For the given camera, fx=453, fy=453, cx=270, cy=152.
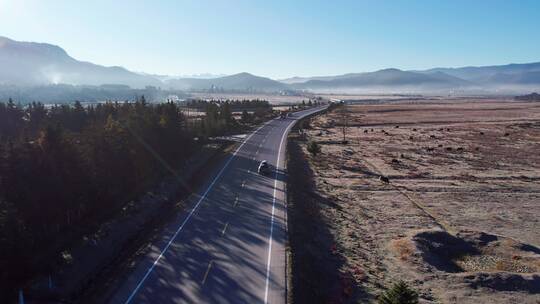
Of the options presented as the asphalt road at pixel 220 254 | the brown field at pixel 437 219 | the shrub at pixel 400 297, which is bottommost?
the brown field at pixel 437 219

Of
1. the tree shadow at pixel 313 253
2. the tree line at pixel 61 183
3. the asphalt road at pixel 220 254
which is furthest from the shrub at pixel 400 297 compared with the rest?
the tree line at pixel 61 183

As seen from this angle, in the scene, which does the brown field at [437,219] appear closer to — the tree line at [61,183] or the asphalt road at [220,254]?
the asphalt road at [220,254]

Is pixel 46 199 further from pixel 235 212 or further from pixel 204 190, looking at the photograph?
pixel 204 190

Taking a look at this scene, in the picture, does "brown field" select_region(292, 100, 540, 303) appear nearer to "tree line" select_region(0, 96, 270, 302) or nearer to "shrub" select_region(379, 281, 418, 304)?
"shrub" select_region(379, 281, 418, 304)

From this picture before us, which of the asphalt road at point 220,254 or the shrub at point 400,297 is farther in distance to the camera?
the asphalt road at point 220,254

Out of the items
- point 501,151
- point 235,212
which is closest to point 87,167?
point 235,212

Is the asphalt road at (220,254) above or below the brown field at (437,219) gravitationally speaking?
above
